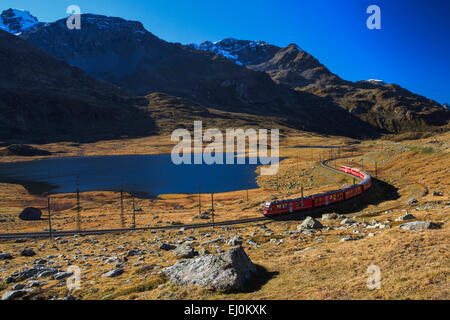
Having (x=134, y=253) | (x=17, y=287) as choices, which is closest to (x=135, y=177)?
(x=134, y=253)

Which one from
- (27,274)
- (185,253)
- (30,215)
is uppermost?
(185,253)

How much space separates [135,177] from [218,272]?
116378mm

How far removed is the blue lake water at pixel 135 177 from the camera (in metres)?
104

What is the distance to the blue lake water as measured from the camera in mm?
103625

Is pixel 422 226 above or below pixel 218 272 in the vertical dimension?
above

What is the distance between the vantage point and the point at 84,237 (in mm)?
43781

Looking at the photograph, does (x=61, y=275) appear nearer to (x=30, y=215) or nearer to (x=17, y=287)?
(x=17, y=287)

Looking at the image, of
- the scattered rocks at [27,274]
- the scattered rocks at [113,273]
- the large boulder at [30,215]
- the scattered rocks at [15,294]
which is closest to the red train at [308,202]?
the scattered rocks at [113,273]

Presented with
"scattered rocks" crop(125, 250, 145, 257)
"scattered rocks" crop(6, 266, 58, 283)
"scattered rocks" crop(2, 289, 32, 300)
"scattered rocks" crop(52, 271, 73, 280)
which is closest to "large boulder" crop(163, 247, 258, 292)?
"scattered rocks" crop(52, 271, 73, 280)

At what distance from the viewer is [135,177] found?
410 feet

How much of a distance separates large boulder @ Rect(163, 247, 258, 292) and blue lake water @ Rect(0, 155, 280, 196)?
80.0 metres

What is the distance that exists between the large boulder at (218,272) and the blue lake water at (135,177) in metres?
80.0

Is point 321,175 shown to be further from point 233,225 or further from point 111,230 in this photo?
point 111,230

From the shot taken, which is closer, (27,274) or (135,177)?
(27,274)
